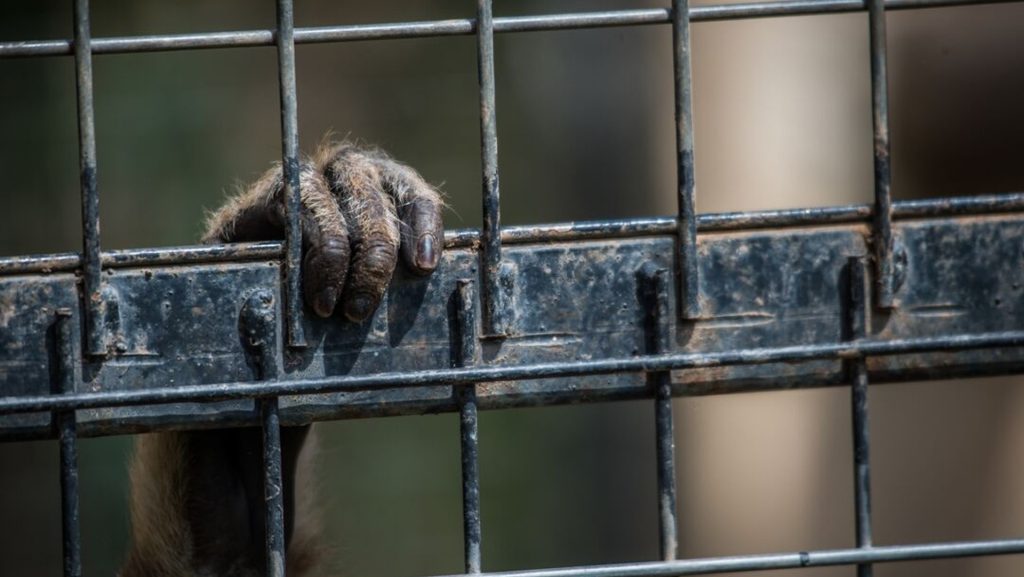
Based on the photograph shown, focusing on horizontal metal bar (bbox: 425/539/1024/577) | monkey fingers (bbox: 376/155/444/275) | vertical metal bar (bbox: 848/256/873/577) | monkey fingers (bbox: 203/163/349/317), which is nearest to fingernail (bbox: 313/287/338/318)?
monkey fingers (bbox: 203/163/349/317)

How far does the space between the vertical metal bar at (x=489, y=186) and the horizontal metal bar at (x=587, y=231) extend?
0.10 ft

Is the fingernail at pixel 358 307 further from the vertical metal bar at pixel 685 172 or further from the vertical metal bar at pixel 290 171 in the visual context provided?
the vertical metal bar at pixel 685 172

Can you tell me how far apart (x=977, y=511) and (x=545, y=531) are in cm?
128

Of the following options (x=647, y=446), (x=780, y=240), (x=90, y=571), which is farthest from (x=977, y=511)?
(x=90, y=571)

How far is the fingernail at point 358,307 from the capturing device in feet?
4.54

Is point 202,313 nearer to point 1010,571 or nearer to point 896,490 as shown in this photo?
point 896,490

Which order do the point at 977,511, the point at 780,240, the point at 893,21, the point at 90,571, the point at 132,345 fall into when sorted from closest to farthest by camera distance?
the point at 132,345 → the point at 780,240 → the point at 893,21 → the point at 977,511 → the point at 90,571

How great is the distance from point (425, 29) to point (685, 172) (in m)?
0.34

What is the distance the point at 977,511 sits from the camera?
3.60 meters

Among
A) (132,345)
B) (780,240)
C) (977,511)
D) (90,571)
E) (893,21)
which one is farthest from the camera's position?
(90,571)

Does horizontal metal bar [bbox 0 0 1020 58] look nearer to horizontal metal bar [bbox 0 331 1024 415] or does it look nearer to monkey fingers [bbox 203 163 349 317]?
monkey fingers [bbox 203 163 349 317]

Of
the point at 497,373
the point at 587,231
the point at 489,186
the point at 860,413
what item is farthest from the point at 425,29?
the point at 860,413

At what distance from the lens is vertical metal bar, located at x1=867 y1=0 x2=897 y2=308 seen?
145cm

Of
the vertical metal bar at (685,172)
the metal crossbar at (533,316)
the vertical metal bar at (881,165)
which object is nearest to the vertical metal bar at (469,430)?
the metal crossbar at (533,316)
